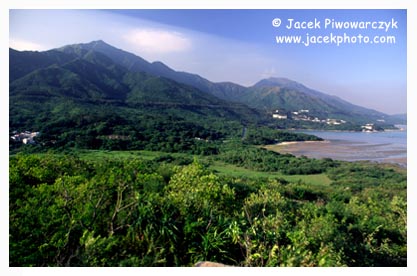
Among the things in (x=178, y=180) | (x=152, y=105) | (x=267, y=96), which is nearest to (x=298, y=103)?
(x=267, y=96)

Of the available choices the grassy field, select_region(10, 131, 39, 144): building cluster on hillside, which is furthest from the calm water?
select_region(10, 131, 39, 144): building cluster on hillside

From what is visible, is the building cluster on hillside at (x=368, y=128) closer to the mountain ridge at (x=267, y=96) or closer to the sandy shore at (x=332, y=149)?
the mountain ridge at (x=267, y=96)

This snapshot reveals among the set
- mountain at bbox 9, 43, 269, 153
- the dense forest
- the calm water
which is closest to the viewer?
the dense forest

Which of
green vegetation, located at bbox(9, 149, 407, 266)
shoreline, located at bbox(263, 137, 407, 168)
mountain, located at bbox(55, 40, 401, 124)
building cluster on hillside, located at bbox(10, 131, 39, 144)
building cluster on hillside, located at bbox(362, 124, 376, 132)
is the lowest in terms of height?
green vegetation, located at bbox(9, 149, 407, 266)

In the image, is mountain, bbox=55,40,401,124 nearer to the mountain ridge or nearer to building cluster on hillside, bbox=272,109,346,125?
the mountain ridge

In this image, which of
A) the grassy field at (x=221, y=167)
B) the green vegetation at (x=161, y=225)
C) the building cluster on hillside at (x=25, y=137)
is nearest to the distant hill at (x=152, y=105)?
the building cluster on hillside at (x=25, y=137)
